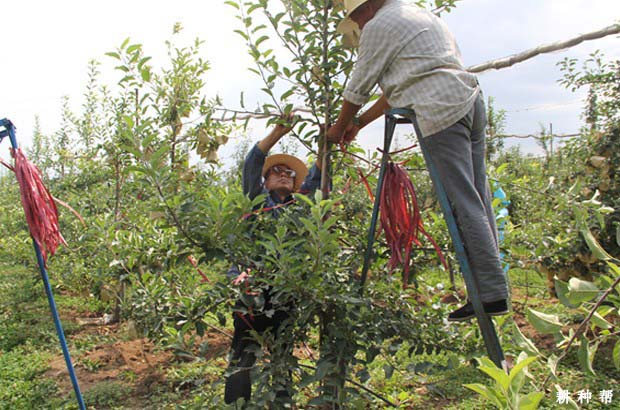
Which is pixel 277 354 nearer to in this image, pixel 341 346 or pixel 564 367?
pixel 341 346

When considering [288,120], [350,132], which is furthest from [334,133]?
[288,120]

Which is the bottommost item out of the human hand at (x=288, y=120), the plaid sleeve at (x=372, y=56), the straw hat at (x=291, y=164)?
the straw hat at (x=291, y=164)

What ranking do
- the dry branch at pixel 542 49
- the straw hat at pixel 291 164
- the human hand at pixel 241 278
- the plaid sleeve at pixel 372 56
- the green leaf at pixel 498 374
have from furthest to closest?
the dry branch at pixel 542 49, the straw hat at pixel 291 164, the human hand at pixel 241 278, the plaid sleeve at pixel 372 56, the green leaf at pixel 498 374

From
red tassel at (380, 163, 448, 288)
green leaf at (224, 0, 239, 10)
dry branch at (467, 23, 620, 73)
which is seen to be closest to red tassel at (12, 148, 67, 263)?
green leaf at (224, 0, 239, 10)

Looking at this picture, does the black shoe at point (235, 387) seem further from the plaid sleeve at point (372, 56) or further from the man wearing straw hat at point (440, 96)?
the plaid sleeve at point (372, 56)

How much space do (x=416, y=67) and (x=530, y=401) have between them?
1.16m

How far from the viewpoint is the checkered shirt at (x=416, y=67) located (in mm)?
1674

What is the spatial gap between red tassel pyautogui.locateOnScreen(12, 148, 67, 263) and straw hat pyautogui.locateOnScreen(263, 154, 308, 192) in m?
1.16

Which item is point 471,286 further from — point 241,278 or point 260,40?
point 260,40

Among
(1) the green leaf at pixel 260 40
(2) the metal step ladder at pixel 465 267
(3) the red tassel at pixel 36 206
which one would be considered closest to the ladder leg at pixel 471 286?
(2) the metal step ladder at pixel 465 267

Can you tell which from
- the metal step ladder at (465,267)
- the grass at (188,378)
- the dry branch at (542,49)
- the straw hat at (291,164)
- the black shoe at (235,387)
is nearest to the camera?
the metal step ladder at (465,267)

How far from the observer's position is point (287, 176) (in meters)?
2.91

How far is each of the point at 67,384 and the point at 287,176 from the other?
2506mm

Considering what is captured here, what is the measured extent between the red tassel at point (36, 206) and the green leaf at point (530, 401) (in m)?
2.24
